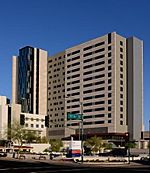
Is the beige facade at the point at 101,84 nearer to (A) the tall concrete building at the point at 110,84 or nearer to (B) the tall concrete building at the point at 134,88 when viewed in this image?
(A) the tall concrete building at the point at 110,84

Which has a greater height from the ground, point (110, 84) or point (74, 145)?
point (110, 84)

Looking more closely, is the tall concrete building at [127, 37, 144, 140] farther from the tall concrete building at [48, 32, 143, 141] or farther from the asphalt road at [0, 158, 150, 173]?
the asphalt road at [0, 158, 150, 173]

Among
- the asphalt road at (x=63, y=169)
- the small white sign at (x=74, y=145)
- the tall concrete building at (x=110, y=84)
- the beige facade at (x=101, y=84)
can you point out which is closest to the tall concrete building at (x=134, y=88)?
the tall concrete building at (x=110, y=84)

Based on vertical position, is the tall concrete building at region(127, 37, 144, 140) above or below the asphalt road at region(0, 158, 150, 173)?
above

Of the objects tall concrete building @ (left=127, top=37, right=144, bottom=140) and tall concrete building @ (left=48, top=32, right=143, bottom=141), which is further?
tall concrete building @ (left=127, top=37, right=144, bottom=140)

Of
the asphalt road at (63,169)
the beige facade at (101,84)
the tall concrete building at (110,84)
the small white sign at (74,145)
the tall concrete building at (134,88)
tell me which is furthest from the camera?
the tall concrete building at (134,88)

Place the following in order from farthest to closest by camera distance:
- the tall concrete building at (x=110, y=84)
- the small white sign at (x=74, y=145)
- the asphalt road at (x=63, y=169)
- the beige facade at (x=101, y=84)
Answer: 1. the tall concrete building at (x=110, y=84)
2. the beige facade at (x=101, y=84)
3. the small white sign at (x=74, y=145)
4. the asphalt road at (x=63, y=169)

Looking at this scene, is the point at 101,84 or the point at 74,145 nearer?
the point at 74,145

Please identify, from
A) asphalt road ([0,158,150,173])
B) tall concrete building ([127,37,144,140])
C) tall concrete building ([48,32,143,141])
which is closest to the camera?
asphalt road ([0,158,150,173])

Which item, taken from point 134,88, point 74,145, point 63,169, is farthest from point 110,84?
point 63,169

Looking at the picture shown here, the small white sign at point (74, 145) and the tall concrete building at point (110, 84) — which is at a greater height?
the tall concrete building at point (110, 84)

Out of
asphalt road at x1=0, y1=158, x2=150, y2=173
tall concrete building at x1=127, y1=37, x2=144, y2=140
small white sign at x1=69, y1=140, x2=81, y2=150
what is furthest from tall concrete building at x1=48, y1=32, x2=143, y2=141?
asphalt road at x1=0, y1=158, x2=150, y2=173

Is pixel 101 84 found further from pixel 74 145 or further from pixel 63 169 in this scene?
pixel 63 169

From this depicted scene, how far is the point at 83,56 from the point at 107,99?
29.0m
